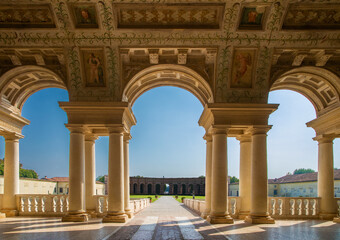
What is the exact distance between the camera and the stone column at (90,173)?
2383cm

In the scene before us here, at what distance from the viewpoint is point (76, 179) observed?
66.5ft

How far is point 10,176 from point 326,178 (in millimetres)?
23896

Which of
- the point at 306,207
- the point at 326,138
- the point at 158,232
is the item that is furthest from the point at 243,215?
the point at 158,232

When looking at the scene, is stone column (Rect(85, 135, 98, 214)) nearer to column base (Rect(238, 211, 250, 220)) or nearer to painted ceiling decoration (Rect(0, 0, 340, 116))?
painted ceiling decoration (Rect(0, 0, 340, 116))

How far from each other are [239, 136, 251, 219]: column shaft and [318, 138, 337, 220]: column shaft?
5680mm

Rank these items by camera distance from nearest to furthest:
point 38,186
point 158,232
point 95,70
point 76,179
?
point 158,232 < point 76,179 < point 95,70 < point 38,186

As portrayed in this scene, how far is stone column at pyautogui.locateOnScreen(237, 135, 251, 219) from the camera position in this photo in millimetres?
23141

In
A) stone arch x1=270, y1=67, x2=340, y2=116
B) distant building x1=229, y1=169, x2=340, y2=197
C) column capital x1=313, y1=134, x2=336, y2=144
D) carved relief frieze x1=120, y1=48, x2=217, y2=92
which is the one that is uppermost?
carved relief frieze x1=120, y1=48, x2=217, y2=92

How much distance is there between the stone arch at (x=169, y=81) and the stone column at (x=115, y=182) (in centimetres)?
293

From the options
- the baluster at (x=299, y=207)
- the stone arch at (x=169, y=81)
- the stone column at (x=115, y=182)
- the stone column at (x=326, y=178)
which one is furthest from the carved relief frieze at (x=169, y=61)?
the baluster at (x=299, y=207)

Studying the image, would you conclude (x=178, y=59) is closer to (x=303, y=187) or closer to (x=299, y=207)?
(x=299, y=207)

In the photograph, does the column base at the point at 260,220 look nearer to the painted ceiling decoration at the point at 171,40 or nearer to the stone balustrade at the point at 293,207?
the stone balustrade at the point at 293,207

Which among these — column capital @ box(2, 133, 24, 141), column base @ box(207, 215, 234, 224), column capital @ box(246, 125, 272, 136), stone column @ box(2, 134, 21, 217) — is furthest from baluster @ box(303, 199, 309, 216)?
column capital @ box(2, 133, 24, 141)

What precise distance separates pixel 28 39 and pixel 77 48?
9.54 ft
